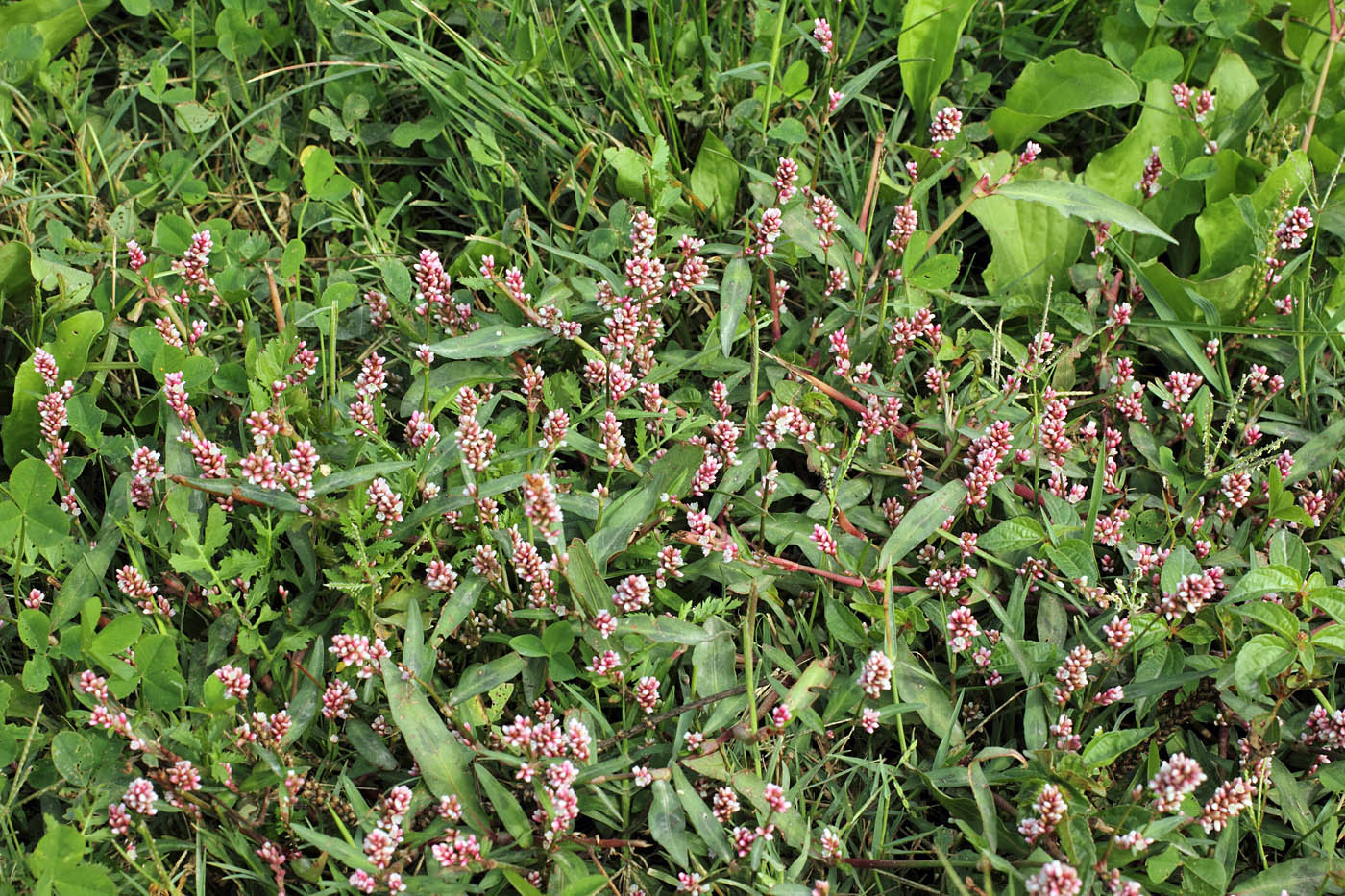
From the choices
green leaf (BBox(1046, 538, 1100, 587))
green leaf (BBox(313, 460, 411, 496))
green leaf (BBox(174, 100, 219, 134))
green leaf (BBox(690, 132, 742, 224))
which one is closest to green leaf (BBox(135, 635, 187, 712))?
green leaf (BBox(313, 460, 411, 496))

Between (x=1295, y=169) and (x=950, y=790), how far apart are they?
186cm

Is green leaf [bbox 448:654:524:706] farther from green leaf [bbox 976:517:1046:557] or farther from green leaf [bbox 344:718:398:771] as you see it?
green leaf [bbox 976:517:1046:557]

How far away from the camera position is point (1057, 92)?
3.16 meters

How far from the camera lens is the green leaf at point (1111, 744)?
2305 millimetres

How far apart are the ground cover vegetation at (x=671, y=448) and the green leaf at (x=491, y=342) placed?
0.01 m

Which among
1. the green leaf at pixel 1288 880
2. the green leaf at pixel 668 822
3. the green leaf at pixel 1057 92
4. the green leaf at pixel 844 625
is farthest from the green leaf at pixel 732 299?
the green leaf at pixel 1288 880

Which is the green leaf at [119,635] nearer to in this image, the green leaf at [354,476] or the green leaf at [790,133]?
the green leaf at [354,476]

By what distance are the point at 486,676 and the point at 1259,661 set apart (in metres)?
1.58

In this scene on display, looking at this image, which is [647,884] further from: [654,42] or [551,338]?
[654,42]

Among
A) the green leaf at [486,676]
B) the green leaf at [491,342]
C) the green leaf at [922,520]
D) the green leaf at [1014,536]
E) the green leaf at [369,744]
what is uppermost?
the green leaf at [491,342]

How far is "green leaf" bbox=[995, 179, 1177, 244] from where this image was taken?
2.96m

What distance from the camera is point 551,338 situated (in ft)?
9.44

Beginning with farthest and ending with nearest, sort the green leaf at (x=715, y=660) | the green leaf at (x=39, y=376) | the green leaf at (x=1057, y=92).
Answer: the green leaf at (x=1057, y=92) → the green leaf at (x=39, y=376) → the green leaf at (x=715, y=660)

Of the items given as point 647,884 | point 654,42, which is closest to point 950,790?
point 647,884
